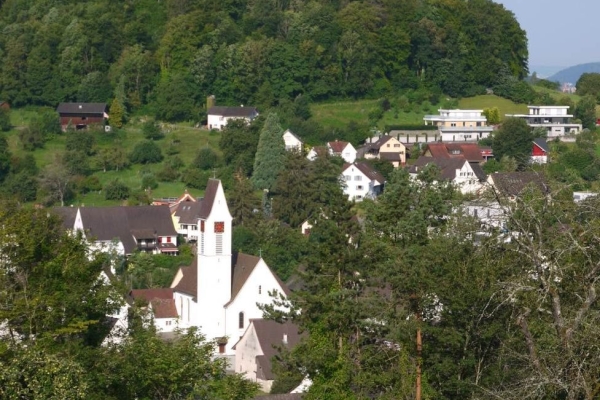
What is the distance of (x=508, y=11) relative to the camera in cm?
7475

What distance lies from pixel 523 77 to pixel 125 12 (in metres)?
22.2

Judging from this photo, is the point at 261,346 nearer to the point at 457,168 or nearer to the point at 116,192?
the point at 116,192

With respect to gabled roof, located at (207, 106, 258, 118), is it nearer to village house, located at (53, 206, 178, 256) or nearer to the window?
village house, located at (53, 206, 178, 256)

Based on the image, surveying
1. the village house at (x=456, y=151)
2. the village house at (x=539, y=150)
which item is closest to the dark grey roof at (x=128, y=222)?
the village house at (x=456, y=151)

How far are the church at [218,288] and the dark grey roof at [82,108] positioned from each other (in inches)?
984

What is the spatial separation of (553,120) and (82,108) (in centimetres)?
2265

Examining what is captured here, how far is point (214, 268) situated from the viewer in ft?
127

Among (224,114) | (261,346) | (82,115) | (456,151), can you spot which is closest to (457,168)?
(456,151)


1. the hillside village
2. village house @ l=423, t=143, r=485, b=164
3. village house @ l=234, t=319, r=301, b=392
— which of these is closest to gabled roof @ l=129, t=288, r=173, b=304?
the hillside village

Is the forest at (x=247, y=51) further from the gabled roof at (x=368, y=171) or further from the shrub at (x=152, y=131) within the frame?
the gabled roof at (x=368, y=171)

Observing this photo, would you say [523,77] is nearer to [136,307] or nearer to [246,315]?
[246,315]

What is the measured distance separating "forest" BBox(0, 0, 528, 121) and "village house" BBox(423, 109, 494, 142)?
14.9ft

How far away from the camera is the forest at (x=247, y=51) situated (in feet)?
217

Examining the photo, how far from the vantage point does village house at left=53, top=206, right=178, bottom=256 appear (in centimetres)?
4694
